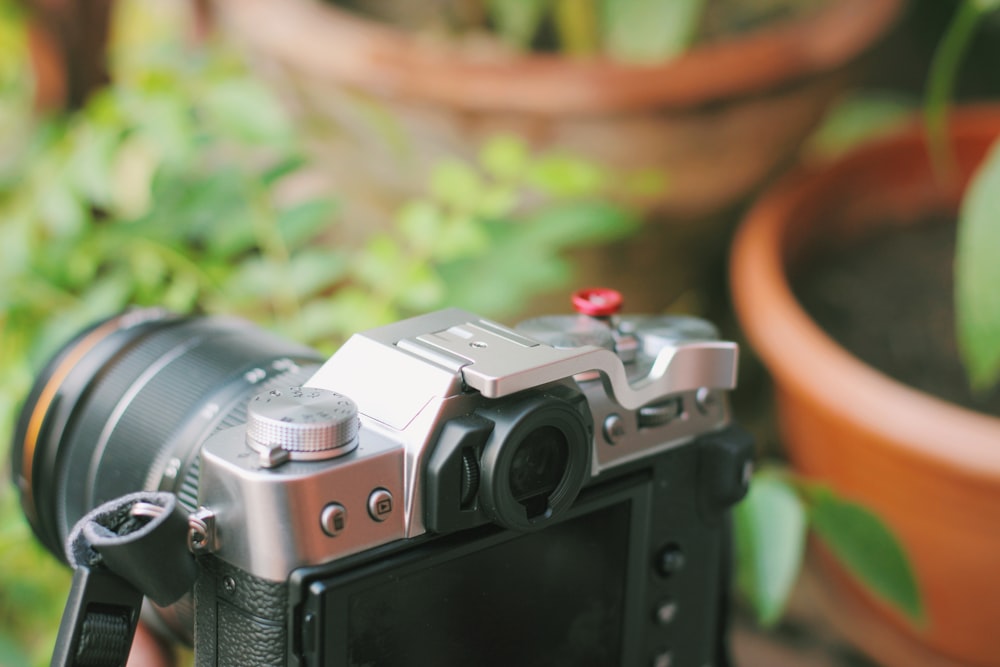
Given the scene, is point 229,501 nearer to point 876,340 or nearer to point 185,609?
point 185,609

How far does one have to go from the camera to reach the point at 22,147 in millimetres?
882

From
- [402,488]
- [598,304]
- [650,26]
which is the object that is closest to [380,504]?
[402,488]

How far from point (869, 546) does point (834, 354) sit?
0.14 metres

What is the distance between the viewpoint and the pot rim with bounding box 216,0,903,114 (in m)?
0.71

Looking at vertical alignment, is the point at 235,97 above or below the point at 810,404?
above

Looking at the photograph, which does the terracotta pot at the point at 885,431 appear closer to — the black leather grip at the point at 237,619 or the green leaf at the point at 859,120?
the green leaf at the point at 859,120

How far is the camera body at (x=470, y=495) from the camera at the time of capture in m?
0.36

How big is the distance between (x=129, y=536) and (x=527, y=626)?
0.17 meters

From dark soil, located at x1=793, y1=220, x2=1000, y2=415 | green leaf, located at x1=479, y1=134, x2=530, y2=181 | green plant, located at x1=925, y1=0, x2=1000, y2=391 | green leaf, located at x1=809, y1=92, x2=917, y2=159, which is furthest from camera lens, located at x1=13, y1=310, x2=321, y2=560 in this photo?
green leaf, located at x1=809, y1=92, x2=917, y2=159

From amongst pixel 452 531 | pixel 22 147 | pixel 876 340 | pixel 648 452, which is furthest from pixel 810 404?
pixel 22 147

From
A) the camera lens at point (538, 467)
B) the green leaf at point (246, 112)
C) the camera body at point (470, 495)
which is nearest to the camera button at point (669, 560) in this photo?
the camera body at point (470, 495)

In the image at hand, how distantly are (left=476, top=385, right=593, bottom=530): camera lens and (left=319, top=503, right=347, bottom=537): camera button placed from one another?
5 cm

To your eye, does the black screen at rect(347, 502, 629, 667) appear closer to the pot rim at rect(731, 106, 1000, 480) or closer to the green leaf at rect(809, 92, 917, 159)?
the pot rim at rect(731, 106, 1000, 480)

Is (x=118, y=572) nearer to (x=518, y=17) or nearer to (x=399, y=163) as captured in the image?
(x=399, y=163)
